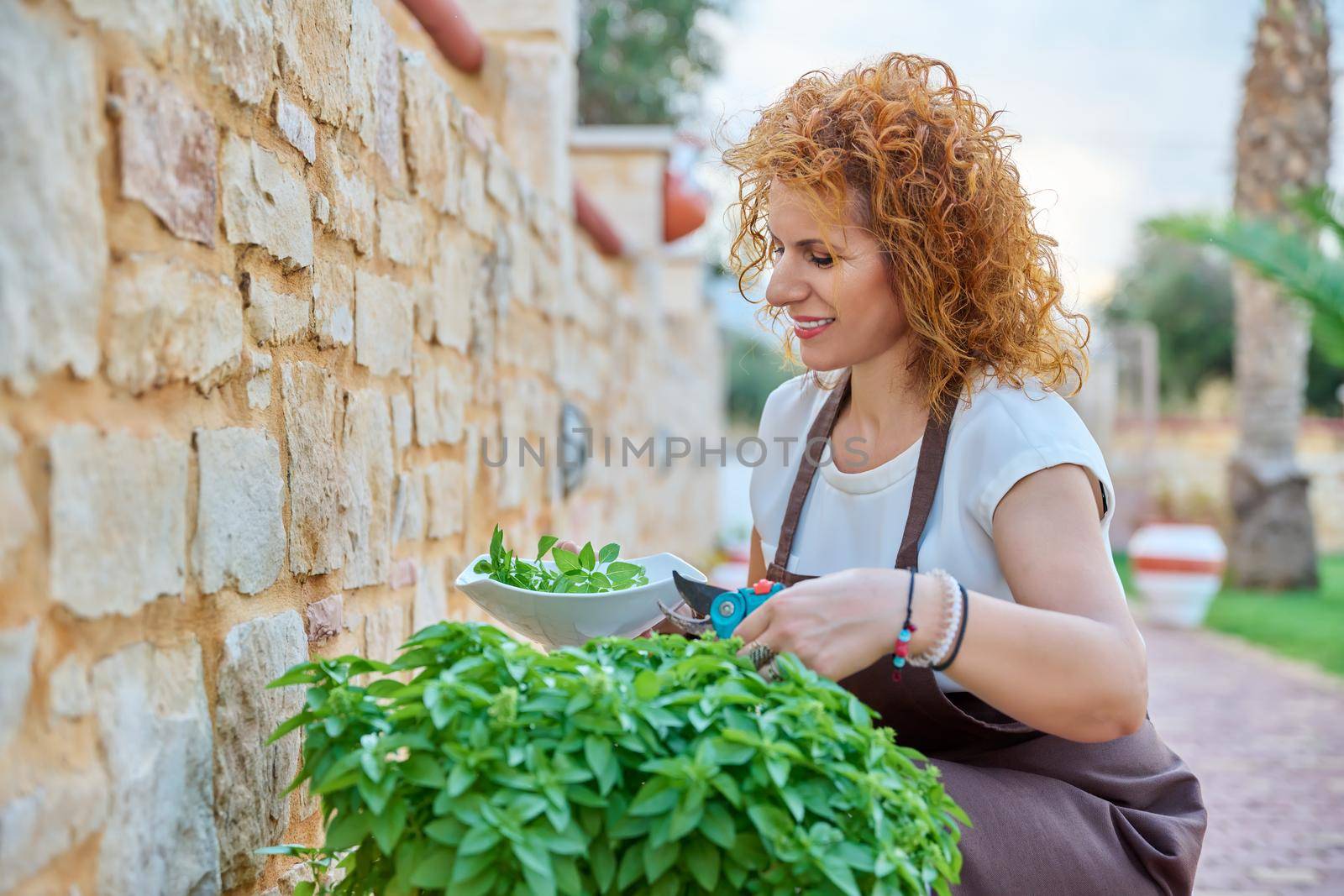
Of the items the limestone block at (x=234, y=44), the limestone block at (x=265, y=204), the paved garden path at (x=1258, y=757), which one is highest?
the limestone block at (x=234, y=44)

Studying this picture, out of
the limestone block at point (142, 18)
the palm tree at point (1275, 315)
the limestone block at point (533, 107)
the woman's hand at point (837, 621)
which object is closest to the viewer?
the limestone block at point (142, 18)

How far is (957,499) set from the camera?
168cm

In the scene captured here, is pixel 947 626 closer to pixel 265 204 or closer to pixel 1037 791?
pixel 1037 791

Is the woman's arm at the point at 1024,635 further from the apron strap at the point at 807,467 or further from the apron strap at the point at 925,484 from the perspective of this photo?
the apron strap at the point at 807,467

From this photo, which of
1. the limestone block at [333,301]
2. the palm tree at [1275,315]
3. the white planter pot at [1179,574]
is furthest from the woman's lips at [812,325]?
the palm tree at [1275,315]

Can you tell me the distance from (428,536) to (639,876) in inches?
59.4

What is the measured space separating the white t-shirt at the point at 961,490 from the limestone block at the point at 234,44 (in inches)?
42.2

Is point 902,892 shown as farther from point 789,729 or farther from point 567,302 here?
point 567,302

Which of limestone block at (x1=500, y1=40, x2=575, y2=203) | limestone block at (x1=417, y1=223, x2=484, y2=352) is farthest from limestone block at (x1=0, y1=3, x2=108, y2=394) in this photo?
limestone block at (x1=500, y1=40, x2=575, y2=203)

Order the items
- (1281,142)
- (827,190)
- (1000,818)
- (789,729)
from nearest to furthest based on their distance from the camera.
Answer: (789,729)
(1000,818)
(827,190)
(1281,142)

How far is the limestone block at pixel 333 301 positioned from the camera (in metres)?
1.79

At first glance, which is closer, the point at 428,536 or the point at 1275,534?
the point at 428,536

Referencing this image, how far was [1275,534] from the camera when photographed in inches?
408

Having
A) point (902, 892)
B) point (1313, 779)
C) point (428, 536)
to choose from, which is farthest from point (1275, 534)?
point (902, 892)
